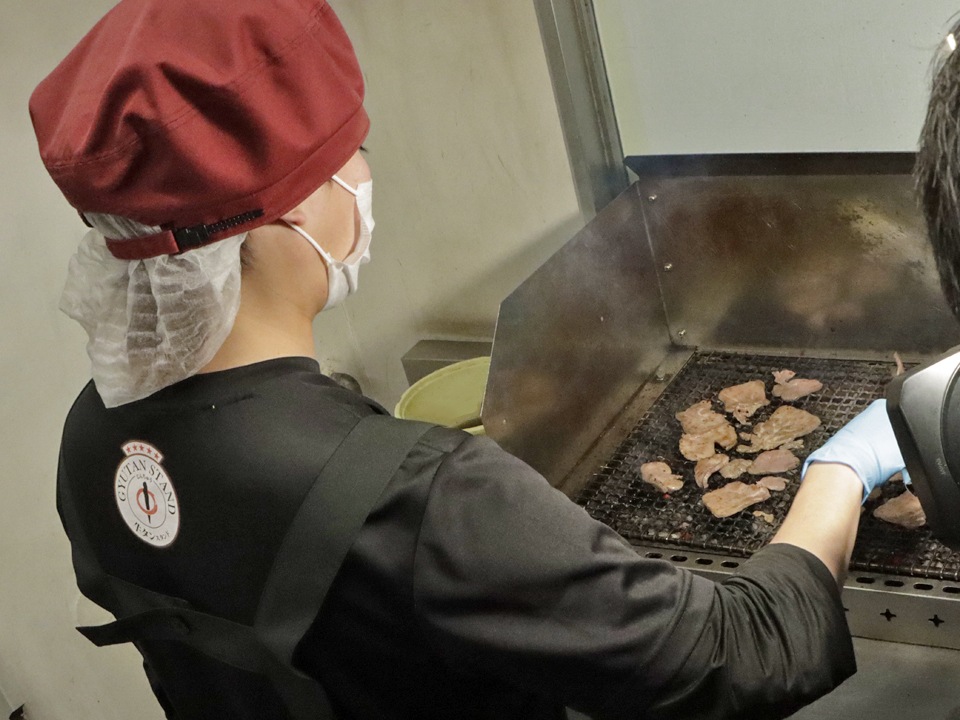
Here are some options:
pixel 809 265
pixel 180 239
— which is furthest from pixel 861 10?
pixel 180 239

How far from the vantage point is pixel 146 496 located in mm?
1060

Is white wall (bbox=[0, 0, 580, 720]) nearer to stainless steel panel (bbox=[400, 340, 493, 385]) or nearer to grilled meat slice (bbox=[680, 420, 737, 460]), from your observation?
stainless steel panel (bbox=[400, 340, 493, 385])

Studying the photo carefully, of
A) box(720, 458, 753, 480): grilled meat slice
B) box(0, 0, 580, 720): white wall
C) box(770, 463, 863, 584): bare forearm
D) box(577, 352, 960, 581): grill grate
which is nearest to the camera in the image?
box(770, 463, 863, 584): bare forearm

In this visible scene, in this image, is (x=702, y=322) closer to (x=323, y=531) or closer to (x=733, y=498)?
(x=733, y=498)

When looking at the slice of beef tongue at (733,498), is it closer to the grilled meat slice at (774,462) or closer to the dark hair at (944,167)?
the grilled meat slice at (774,462)

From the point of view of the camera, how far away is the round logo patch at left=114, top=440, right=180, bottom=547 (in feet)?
3.40

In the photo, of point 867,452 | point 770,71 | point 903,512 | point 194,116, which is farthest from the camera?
point 770,71

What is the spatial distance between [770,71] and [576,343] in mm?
684

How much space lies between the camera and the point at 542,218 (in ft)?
8.16

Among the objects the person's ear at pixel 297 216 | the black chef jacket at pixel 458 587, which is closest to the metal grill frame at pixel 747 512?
the black chef jacket at pixel 458 587

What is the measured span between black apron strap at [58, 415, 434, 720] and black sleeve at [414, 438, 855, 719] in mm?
65

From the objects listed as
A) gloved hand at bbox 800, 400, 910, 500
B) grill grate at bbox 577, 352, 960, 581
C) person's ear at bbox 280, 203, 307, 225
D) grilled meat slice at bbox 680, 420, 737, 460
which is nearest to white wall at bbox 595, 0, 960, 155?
grill grate at bbox 577, 352, 960, 581

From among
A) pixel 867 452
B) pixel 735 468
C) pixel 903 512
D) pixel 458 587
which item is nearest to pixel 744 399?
pixel 735 468

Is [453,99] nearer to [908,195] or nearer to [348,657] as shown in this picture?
[908,195]
